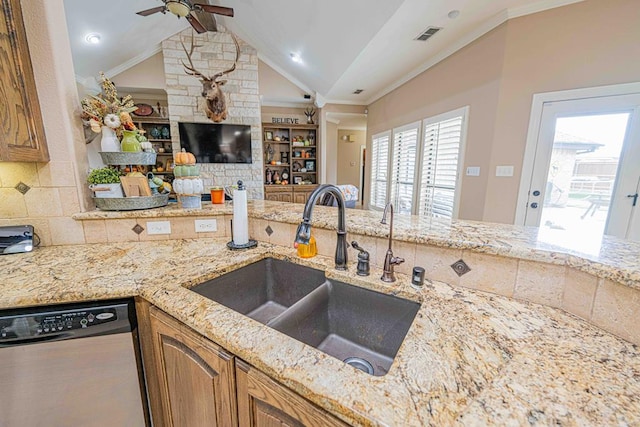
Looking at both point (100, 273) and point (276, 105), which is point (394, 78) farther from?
point (100, 273)

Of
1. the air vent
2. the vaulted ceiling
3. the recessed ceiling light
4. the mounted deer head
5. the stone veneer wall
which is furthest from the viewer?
the stone veneer wall

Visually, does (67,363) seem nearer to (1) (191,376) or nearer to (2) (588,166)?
(1) (191,376)

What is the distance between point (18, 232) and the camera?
1228mm

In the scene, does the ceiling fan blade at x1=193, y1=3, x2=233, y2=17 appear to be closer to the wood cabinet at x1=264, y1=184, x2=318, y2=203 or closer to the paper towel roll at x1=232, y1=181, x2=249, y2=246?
the paper towel roll at x1=232, y1=181, x2=249, y2=246

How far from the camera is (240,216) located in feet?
4.21

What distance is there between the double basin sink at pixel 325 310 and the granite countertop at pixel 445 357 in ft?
0.23

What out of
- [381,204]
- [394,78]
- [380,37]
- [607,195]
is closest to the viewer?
[607,195]

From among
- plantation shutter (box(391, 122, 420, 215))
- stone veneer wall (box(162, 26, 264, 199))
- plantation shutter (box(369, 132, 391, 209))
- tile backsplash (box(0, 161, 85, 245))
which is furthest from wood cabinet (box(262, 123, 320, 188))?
tile backsplash (box(0, 161, 85, 245))

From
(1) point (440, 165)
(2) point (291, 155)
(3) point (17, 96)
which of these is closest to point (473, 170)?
(1) point (440, 165)

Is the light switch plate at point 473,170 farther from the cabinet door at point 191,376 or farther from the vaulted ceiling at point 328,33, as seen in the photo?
the cabinet door at point 191,376

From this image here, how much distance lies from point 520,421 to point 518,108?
10.1 ft

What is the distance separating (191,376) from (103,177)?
4.01 feet

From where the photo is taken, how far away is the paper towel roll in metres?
1.25

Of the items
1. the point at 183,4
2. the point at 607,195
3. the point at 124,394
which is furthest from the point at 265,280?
the point at 607,195
